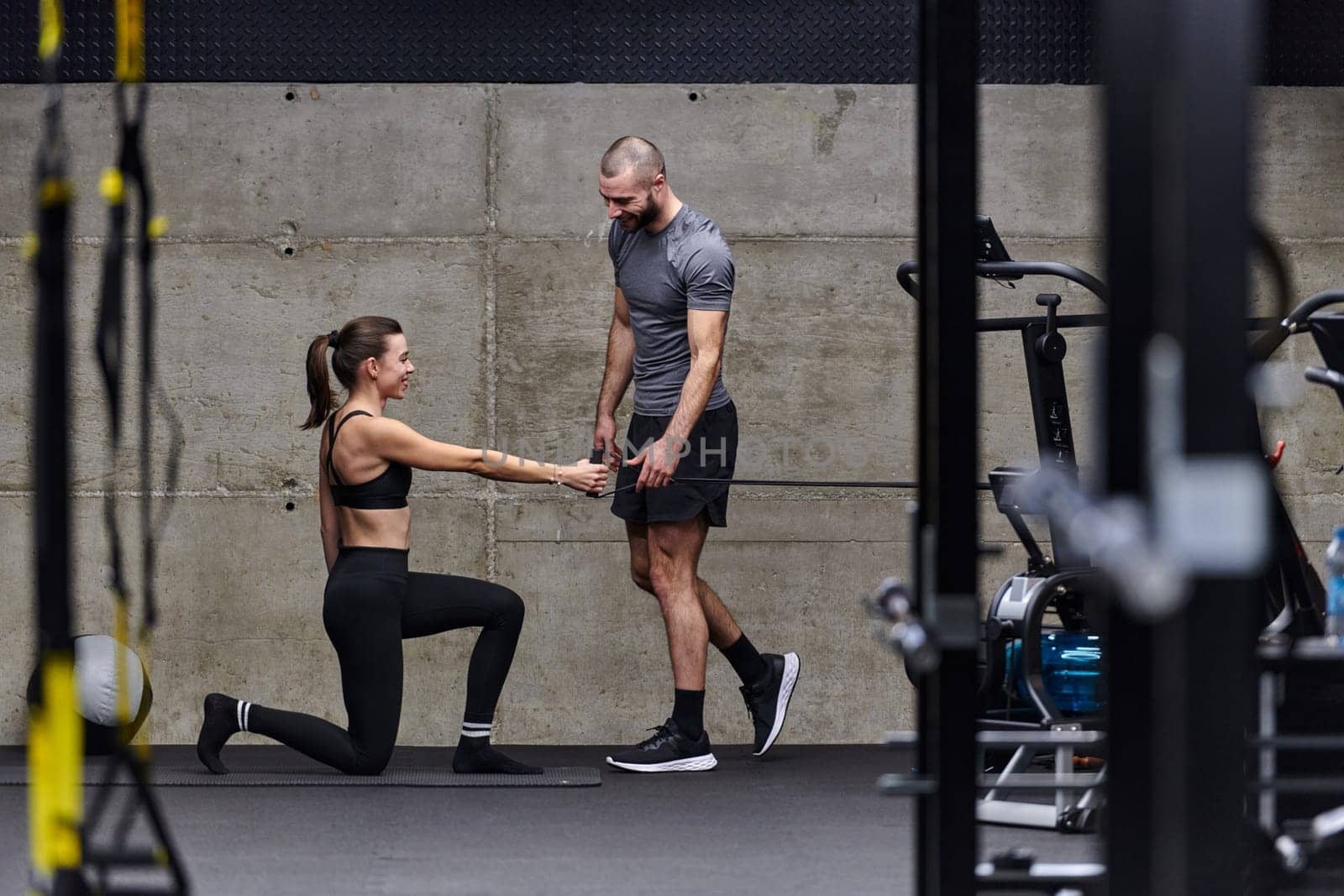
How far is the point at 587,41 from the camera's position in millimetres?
5168

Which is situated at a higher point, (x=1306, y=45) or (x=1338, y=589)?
(x=1306, y=45)

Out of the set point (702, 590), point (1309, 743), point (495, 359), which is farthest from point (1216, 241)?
point (495, 359)

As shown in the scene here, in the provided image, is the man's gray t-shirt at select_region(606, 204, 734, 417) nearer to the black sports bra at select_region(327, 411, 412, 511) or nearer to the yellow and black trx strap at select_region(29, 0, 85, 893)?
the black sports bra at select_region(327, 411, 412, 511)

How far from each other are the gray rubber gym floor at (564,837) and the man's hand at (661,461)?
0.80 meters

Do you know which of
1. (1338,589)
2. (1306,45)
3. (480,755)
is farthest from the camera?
(1306,45)

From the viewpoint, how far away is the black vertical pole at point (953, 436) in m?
1.98

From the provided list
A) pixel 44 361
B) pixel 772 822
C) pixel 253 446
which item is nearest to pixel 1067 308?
pixel 772 822

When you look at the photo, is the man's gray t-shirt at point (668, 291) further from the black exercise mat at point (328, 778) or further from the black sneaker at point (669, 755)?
the black exercise mat at point (328, 778)

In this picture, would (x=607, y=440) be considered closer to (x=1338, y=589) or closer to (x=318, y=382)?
(x=318, y=382)

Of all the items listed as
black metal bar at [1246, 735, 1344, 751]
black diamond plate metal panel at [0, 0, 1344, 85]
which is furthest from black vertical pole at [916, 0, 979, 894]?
black diamond plate metal panel at [0, 0, 1344, 85]

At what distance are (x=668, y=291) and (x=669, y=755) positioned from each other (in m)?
1.28

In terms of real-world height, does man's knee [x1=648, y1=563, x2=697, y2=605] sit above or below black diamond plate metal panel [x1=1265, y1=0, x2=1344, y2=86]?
below

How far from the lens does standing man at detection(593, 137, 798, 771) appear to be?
4.45 metres

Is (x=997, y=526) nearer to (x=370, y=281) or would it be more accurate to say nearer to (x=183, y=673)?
(x=370, y=281)
